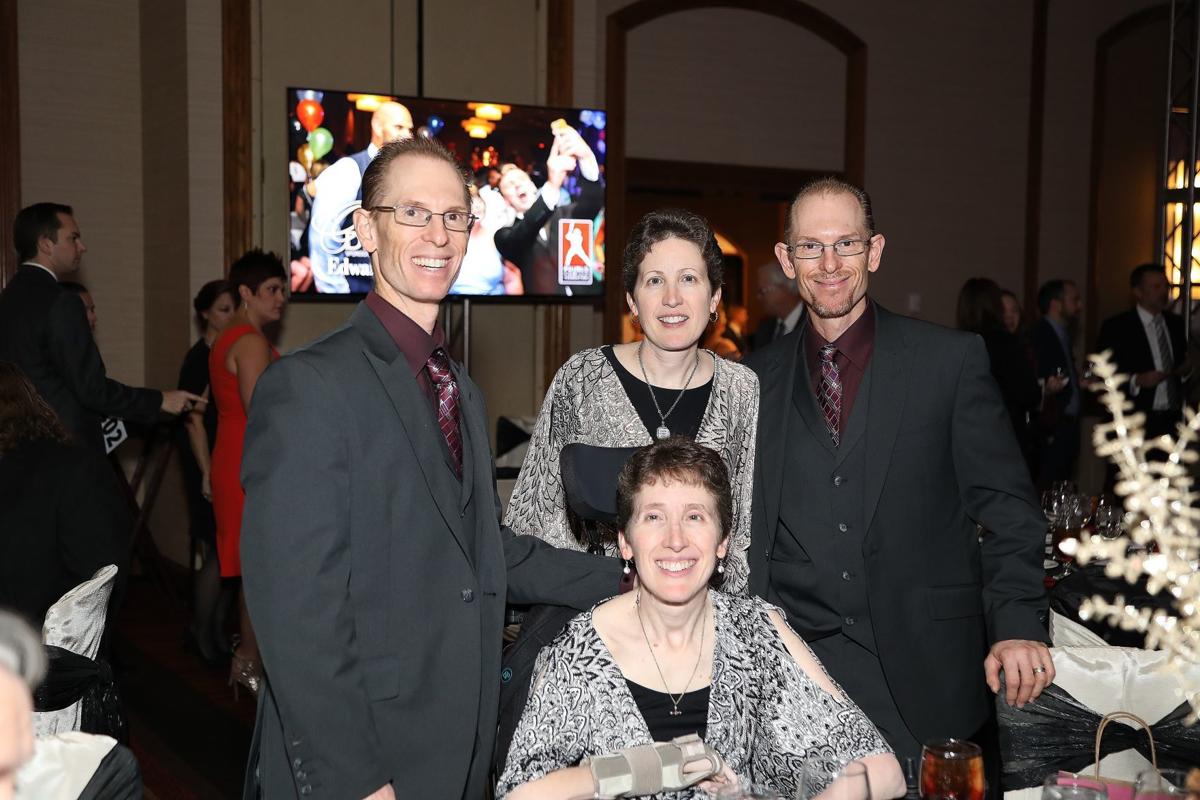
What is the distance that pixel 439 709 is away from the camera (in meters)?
1.77

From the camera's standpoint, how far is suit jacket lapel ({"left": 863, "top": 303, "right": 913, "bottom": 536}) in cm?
230

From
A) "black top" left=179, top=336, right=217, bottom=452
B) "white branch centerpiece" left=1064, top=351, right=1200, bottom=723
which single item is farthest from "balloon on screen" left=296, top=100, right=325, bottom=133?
"white branch centerpiece" left=1064, top=351, right=1200, bottom=723

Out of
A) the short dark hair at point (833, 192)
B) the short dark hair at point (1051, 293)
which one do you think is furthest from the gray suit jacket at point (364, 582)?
the short dark hair at point (1051, 293)

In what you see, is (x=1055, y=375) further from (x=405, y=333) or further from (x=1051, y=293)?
Result: (x=405, y=333)

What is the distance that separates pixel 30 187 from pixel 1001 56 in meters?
7.43

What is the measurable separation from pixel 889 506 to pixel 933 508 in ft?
0.31

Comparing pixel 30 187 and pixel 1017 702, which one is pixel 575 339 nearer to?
pixel 30 187

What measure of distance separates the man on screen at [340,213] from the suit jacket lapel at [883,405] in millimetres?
3939

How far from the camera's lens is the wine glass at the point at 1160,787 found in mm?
1408

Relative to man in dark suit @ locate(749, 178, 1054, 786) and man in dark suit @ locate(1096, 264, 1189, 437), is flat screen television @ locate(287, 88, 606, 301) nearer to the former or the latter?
man in dark suit @ locate(749, 178, 1054, 786)

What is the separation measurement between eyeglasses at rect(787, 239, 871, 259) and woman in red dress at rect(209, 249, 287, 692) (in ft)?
9.59

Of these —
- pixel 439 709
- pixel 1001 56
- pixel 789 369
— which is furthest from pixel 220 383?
pixel 1001 56

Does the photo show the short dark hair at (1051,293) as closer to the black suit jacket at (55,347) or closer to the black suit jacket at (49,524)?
the black suit jacket at (55,347)

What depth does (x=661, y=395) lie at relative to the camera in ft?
8.03
